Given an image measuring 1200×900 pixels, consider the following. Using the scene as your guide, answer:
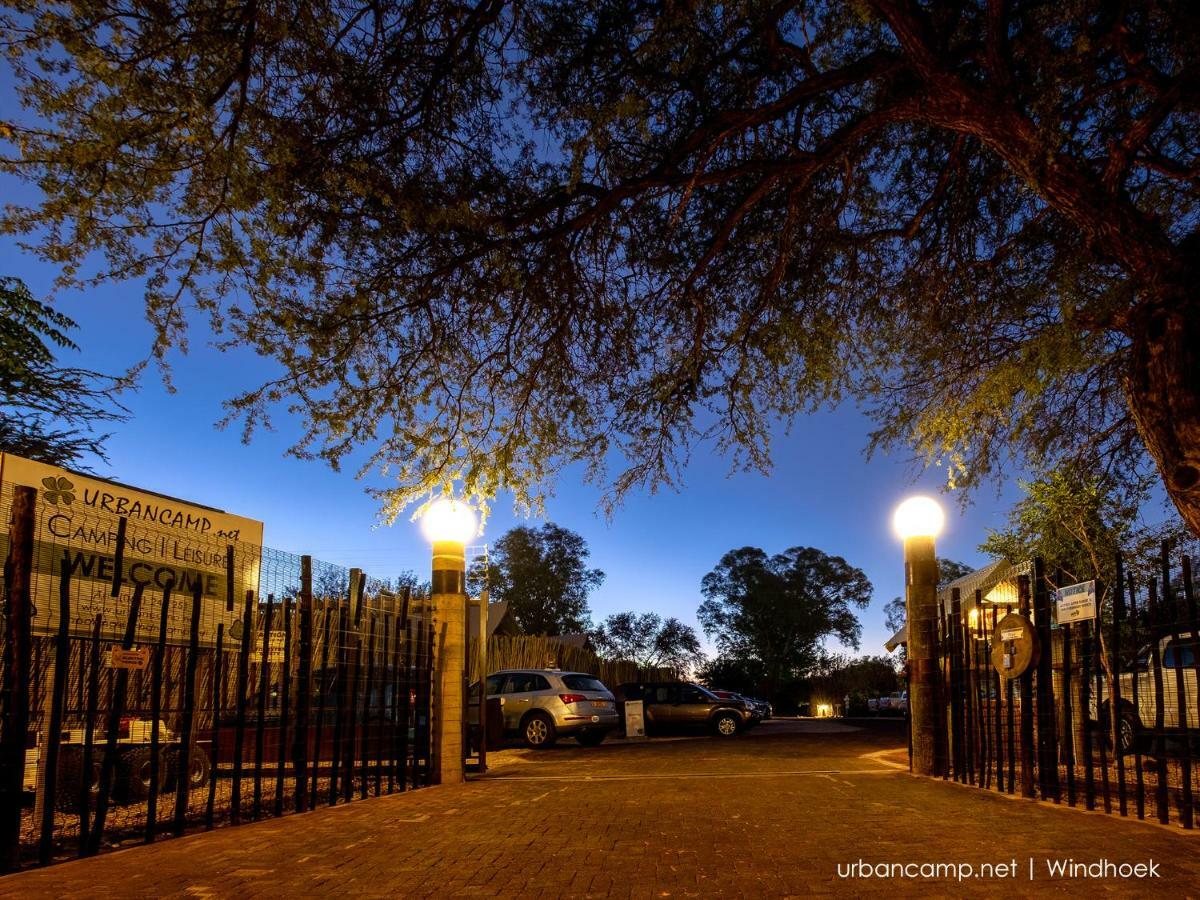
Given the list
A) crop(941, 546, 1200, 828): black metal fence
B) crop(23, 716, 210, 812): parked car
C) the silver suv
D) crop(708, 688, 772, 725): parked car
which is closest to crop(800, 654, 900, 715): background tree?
crop(708, 688, 772, 725): parked car

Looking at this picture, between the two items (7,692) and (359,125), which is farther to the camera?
(359,125)

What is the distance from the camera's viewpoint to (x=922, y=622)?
1011cm

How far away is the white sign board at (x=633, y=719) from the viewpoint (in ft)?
68.5

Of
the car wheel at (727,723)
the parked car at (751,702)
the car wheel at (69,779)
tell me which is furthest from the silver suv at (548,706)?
the car wheel at (69,779)

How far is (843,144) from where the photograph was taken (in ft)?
26.6

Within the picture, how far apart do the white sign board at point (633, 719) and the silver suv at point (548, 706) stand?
2.83 m

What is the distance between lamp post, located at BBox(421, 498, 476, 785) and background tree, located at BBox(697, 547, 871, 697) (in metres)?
46.1

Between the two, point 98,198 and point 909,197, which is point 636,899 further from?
point 909,197

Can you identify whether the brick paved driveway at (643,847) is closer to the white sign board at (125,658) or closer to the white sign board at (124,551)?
the white sign board at (125,658)

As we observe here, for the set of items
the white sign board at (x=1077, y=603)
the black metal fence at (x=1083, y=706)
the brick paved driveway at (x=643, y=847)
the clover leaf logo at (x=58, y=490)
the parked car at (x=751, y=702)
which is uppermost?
the clover leaf logo at (x=58, y=490)

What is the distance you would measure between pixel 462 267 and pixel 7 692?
531cm

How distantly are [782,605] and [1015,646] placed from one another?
49.2 metres

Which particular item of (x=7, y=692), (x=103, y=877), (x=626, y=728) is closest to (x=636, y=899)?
(x=103, y=877)

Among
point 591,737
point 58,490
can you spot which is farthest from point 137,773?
point 591,737
